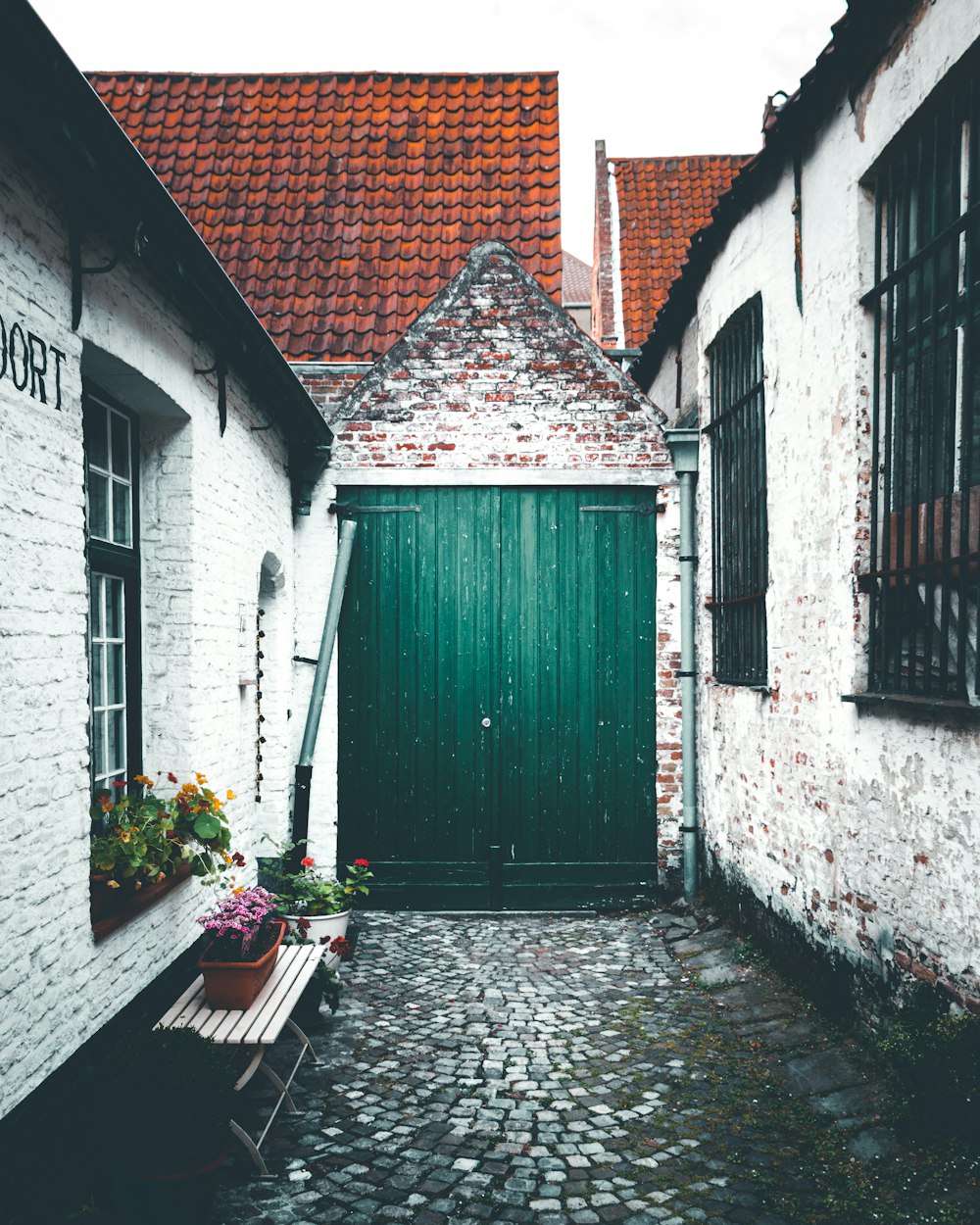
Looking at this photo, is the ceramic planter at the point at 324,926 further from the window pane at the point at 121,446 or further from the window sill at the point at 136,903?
the window pane at the point at 121,446

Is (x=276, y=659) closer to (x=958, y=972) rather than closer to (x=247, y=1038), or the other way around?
(x=247, y=1038)

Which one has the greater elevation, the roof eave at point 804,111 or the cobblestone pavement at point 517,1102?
the roof eave at point 804,111

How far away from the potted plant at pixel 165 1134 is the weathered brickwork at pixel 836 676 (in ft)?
→ 8.05

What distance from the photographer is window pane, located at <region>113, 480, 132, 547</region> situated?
4.00 m

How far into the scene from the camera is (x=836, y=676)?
416 cm

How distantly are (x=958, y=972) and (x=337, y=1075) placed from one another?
251cm

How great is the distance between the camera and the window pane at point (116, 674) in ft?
12.9

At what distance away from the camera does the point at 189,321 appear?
421cm

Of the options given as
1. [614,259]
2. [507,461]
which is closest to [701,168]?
[614,259]

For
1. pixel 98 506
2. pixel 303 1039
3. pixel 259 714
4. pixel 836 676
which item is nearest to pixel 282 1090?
pixel 303 1039

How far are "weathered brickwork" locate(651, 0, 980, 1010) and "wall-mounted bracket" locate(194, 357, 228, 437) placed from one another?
9.35 ft

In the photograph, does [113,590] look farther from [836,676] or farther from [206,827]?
[836,676]

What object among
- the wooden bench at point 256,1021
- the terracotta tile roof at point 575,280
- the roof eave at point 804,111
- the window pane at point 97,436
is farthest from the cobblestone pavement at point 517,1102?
the terracotta tile roof at point 575,280

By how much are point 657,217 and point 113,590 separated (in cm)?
961
